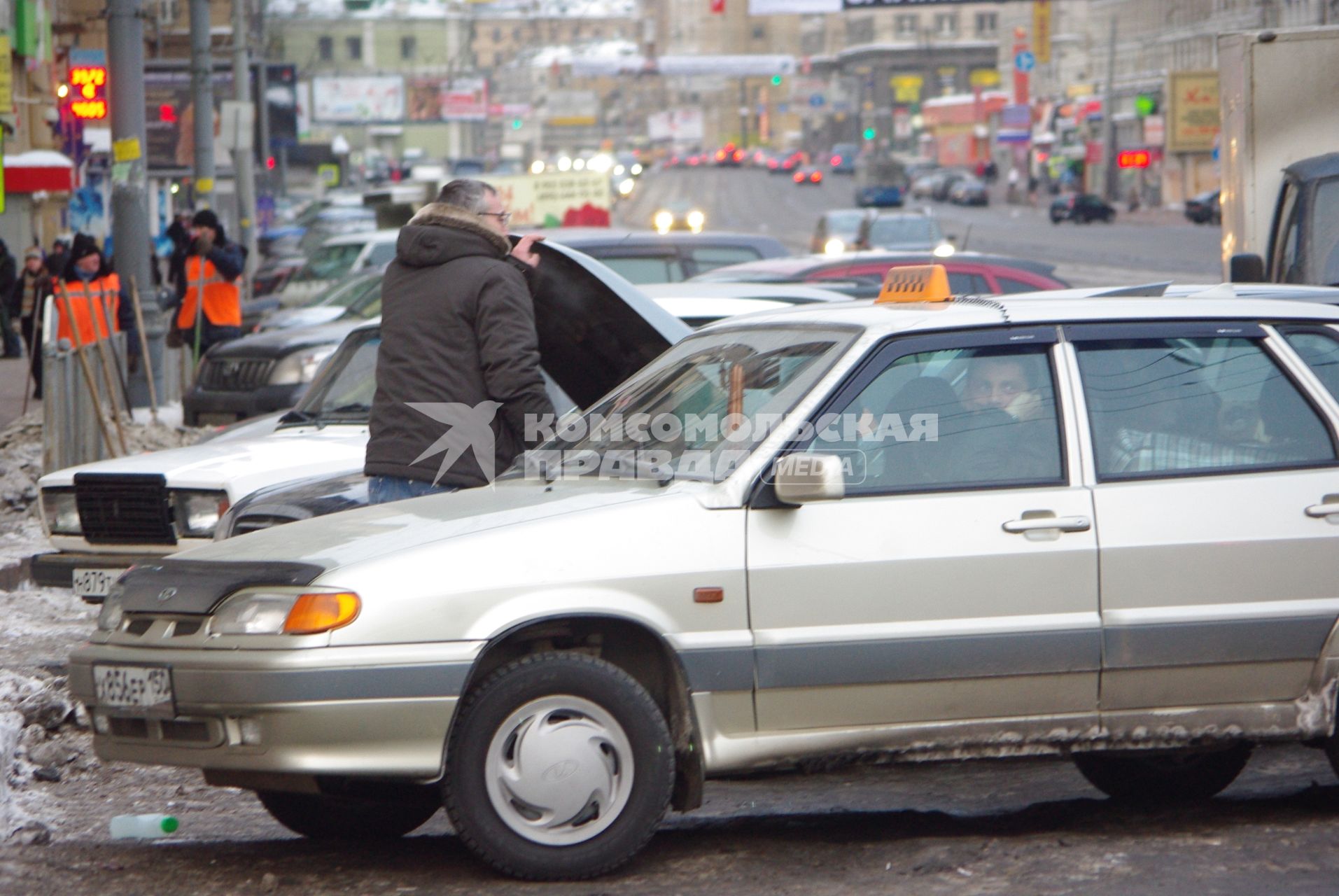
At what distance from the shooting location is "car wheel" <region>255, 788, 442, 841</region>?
5.29m

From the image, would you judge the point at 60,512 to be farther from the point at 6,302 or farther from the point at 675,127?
the point at 675,127

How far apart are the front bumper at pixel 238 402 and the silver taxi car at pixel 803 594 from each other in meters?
7.92

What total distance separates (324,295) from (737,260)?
4.59 m

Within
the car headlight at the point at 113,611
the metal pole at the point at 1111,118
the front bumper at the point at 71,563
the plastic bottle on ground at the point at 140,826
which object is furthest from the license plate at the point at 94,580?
the metal pole at the point at 1111,118

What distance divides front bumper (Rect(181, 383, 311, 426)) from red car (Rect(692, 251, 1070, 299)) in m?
3.24

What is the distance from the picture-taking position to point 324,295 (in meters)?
17.7

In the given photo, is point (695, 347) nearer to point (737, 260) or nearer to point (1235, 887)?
point (1235, 887)

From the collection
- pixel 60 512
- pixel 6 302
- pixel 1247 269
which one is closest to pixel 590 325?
pixel 60 512

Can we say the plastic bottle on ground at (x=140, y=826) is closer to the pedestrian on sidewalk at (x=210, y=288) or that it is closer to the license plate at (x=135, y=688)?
the license plate at (x=135, y=688)

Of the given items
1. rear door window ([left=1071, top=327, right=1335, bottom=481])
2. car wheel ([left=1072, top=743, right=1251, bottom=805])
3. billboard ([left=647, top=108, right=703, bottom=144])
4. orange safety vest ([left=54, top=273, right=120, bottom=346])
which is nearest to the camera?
rear door window ([left=1071, top=327, right=1335, bottom=481])

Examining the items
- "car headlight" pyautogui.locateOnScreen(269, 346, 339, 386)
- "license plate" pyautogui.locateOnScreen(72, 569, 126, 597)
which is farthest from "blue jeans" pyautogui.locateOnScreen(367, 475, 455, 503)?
"car headlight" pyautogui.locateOnScreen(269, 346, 339, 386)

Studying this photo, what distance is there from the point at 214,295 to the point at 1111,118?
2602 inches

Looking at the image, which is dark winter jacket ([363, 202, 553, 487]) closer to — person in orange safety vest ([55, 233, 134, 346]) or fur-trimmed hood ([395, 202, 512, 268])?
fur-trimmed hood ([395, 202, 512, 268])

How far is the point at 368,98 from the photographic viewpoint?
93125 millimetres
